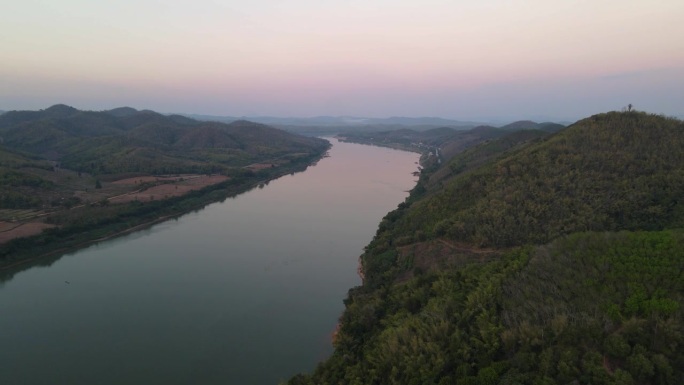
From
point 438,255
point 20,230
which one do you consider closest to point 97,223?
point 20,230

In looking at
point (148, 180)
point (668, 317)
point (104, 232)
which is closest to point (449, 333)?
point (668, 317)

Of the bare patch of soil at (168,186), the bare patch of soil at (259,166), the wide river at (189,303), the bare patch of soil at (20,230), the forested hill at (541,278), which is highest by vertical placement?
the forested hill at (541,278)

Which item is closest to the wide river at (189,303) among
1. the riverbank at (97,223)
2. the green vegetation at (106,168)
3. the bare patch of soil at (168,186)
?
the riverbank at (97,223)

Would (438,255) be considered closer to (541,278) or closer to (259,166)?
(541,278)

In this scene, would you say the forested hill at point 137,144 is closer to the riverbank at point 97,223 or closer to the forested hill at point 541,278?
the riverbank at point 97,223

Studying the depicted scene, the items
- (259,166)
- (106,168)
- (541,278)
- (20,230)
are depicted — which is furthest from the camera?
(259,166)

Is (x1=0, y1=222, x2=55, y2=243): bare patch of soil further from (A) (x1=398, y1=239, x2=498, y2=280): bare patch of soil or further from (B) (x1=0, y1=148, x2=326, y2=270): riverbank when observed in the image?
(A) (x1=398, y1=239, x2=498, y2=280): bare patch of soil

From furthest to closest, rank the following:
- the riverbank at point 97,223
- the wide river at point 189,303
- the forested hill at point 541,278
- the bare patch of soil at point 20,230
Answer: the bare patch of soil at point 20,230 < the riverbank at point 97,223 < the wide river at point 189,303 < the forested hill at point 541,278
